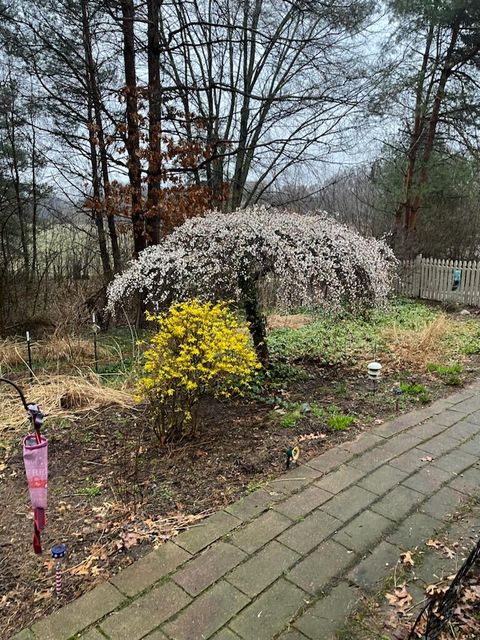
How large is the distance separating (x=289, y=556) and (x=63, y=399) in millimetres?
2604

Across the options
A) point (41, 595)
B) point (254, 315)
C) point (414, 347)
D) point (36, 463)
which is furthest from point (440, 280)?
point (41, 595)

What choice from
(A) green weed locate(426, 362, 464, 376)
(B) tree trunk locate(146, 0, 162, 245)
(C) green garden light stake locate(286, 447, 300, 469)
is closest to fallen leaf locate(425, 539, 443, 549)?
(C) green garden light stake locate(286, 447, 300, 469)

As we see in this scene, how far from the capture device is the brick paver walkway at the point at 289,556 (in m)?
1.60

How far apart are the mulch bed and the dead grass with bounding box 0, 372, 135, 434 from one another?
136 mm

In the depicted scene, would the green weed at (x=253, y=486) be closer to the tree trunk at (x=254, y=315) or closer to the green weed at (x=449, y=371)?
the tree trunk at (x=254, y=315)

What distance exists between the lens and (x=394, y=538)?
6.76ft

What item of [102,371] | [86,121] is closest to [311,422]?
[102,371]

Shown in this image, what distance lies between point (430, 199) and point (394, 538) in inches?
401

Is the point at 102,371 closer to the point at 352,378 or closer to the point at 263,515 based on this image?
the point at 352,378

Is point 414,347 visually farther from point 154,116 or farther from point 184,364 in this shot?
point 154,116

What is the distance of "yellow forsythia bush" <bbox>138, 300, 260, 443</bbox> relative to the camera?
283cm

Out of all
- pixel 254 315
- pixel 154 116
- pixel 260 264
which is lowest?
pixel 254 315

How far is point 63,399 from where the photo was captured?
12.6ft

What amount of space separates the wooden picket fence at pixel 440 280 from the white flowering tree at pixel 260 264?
6424mm
